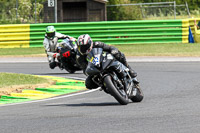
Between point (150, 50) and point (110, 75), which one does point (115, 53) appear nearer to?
point (110, 75)

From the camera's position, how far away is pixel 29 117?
29.2 feet

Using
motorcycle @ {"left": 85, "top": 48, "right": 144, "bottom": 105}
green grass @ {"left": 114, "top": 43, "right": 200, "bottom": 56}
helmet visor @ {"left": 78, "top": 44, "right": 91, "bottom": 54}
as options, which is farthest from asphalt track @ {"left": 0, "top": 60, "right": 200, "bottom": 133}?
green grass @ {"left": 114, "top": 43, "right": 200, "bottom": 56}

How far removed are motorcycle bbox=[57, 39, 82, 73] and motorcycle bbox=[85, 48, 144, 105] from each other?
693cm

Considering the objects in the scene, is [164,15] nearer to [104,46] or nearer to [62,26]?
[62,26]

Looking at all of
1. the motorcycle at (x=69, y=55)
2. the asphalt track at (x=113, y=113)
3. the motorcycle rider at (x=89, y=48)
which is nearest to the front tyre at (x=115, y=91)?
the asphalt track at (x=113, y=113)

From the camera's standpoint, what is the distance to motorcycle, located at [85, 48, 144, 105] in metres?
9.82

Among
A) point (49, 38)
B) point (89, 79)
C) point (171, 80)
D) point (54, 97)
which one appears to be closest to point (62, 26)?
point (49, 38)

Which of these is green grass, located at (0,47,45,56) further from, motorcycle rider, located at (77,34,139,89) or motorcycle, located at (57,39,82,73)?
motorcycle rider, located at (77,34,139,89)

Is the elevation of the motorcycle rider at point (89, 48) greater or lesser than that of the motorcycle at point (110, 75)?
greater

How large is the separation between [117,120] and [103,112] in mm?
959

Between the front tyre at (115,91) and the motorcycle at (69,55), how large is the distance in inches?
287

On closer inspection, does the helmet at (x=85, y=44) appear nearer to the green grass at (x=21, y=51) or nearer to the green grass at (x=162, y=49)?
the green grass at (x=162, y=49)

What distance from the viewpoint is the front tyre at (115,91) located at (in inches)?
383

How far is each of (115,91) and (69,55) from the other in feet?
25.2
